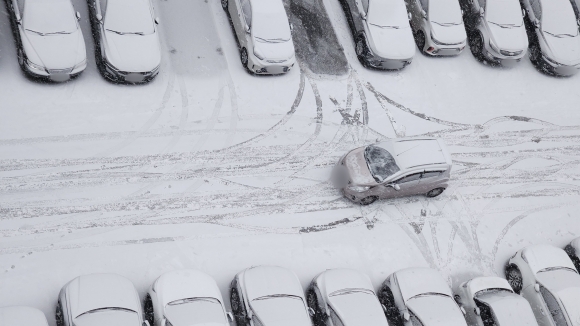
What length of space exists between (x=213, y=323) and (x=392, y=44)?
364 inches

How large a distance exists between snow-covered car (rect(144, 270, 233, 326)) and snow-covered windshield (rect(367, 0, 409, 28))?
8.83 m

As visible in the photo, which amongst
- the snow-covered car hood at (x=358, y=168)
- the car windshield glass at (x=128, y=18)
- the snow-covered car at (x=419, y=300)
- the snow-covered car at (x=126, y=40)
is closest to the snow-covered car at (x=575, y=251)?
the snow-covered car at (x=419, y=300)

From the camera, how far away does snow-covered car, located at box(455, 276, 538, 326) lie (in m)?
11.7

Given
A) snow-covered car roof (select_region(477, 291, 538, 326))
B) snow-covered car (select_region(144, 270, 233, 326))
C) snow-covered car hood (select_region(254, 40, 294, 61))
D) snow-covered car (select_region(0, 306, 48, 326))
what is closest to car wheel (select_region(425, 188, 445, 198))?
snow-covered car roof (select_region(477, 291, 538, 326))

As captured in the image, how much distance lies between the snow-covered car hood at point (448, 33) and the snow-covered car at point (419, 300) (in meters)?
7.15

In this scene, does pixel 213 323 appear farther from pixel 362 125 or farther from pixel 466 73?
pixel 466 73

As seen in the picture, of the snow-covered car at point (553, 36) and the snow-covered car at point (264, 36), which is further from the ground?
the snow-covered car at point (264, 36)

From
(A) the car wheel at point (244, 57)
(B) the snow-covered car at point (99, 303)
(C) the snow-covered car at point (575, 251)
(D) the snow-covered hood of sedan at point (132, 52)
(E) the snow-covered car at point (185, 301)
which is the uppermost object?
(D) the snow-covered hood of sedan at point (132, 52)

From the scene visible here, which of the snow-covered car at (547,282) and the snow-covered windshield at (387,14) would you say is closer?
the snow-covered car at (547,282)

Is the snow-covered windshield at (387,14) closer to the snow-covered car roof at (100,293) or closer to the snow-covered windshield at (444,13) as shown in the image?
the snow-covered windshield at (444,13)

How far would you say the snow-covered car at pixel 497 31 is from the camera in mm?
16953

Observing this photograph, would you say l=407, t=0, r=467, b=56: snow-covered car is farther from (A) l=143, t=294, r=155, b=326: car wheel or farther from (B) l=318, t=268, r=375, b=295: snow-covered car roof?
(A) l=143, t=294, r=155, b=326: car wheel

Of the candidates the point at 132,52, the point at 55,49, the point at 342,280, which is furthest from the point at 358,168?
the point at 55,49

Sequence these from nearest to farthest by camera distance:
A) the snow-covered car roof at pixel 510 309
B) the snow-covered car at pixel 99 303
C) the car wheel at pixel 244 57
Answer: the snow-covered car at pixel 99 303 → the snow-covered car roof at pixel 510 309 → the car wheel at pixel 244 57
